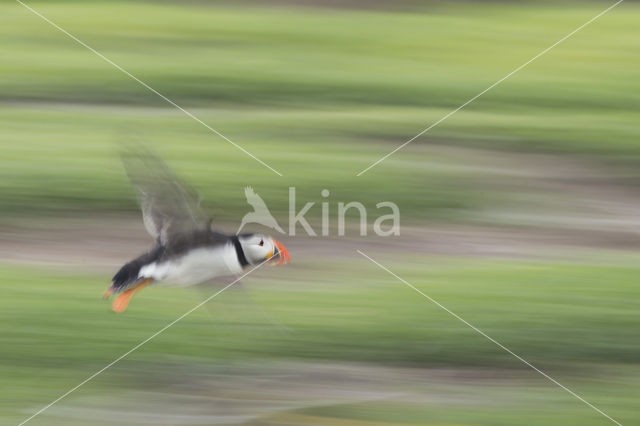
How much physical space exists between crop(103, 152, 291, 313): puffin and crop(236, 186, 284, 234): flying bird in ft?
4.96

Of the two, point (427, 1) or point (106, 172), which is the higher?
point (427, 1)

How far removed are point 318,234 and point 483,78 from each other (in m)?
2.47

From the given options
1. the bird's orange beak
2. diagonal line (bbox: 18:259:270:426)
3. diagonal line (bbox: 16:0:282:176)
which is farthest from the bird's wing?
the bird's orange beak

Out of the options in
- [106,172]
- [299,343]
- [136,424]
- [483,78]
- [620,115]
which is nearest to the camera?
[136,424]

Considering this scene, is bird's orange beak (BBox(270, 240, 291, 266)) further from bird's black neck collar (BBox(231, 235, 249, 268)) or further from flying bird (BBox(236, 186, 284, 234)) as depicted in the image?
flying bird (BBox(236, 186, 284, 234))

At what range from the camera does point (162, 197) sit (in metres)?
3.62

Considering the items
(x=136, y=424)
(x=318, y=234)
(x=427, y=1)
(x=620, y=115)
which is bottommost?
(x=136, y=424)

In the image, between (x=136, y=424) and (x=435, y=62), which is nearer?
(x=136, y=424)

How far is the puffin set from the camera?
11.8 feet

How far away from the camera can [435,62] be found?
24.6ft

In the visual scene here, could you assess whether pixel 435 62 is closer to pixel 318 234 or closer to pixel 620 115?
pixel 620 115

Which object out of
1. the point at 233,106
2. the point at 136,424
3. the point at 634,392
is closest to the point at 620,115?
the point at 233,106

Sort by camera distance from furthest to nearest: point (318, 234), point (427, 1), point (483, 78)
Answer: point (427, 1)
point (483, 78)
point (318, 234)

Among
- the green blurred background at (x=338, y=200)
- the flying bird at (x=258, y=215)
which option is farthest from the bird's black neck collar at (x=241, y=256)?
the flying bird at (x=258, y=215)
